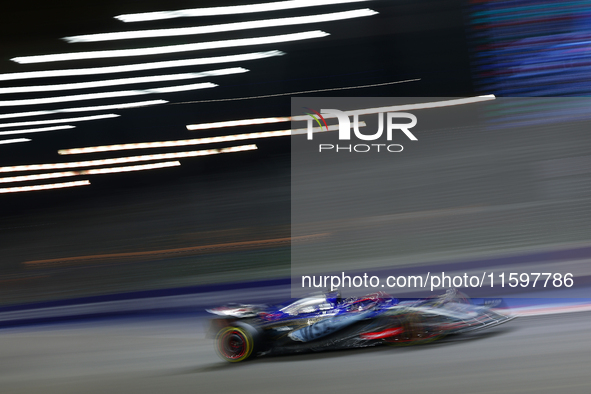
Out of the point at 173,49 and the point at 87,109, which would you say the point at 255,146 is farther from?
the point at 87,109

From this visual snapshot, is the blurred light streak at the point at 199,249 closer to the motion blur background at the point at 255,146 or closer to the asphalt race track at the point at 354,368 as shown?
the motion blur background at the point at 255,146

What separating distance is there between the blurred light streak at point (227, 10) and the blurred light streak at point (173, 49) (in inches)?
11.4

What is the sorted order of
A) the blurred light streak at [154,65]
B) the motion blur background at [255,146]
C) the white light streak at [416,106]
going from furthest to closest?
the blurred light streak at [154,65]
the motion blur background at [255,146]
the white light streak at [416,106]

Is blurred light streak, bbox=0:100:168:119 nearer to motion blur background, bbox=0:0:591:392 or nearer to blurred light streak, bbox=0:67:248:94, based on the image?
motion blur background, bbox=0:0:591:392

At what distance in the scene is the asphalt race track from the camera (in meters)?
2.39

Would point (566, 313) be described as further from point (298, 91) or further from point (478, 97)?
point (298, 91)

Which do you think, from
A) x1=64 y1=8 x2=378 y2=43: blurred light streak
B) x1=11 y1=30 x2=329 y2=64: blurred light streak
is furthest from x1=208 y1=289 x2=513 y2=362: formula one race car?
x1=64 y1=8 x2=378 y2=43: blurred light streak

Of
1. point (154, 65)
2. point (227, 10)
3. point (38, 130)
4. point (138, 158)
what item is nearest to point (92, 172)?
point (138, 158)

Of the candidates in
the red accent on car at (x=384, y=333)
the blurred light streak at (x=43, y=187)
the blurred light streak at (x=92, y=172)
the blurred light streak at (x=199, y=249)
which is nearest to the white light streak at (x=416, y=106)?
the blurred light streak at (x=199, y=249)

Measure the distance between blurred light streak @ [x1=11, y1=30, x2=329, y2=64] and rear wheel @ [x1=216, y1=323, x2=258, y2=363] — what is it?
116 inches

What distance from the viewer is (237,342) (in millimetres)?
2846

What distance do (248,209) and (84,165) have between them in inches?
80.0

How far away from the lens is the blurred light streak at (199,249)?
4172 millimetres

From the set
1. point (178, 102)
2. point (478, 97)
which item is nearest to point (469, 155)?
point (478, 97)
